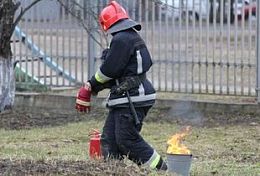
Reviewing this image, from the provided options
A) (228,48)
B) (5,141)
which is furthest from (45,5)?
(5,141)

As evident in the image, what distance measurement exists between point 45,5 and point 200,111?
12.5 feet

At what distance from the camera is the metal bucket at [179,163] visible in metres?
7.08

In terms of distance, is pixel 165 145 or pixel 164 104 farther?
pixel 164 104

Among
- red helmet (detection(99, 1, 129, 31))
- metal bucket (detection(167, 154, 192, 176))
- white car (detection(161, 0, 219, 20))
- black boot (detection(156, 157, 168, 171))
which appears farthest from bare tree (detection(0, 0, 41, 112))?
metal bucket (detection(167, 154, 192, 176))

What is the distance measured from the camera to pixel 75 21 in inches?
578

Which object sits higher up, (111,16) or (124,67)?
(111,16)

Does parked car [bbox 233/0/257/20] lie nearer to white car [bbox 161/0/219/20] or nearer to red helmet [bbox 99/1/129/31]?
white car [bbox 161/0/219/20]

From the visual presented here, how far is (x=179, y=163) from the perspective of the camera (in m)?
7.09

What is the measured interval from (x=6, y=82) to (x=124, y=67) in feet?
18.5

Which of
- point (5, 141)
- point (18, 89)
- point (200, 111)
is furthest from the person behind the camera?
point (18, 89)

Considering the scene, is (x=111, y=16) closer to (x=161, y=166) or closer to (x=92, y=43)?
(x=161, y=166)

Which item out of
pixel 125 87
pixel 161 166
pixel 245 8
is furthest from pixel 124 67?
pixel 245 8

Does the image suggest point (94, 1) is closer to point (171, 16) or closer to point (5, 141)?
point (171, 16)

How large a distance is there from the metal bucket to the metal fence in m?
5.84
